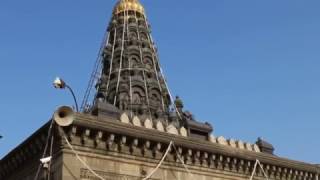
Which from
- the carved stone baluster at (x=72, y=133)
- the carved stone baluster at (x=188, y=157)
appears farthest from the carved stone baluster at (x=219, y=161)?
the carved stone baluster at (x=72, y=133)

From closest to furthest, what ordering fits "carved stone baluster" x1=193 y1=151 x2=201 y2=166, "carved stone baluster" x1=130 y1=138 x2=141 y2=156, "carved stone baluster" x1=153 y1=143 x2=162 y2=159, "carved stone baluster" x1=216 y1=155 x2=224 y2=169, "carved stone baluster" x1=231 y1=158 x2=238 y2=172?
"carved stone baluster" x1=130 y1=138 x2=141 y2=156, "carved stone baluster" x1=153 y1=143 x2=162 y2=159, "carved stone baluster" x1=193 y1=151 x2=201 y2=166, "carved stone baluster" x1=216 y1=155 x2=224 y2=169, "carved stone baluster" x1=231 y1=158 x2=238 y2=172

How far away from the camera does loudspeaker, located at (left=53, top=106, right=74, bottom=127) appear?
69.0 ft

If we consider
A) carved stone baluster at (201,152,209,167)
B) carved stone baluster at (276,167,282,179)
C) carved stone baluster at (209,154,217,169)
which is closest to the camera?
carved stone baluster at (201,152,209,167)

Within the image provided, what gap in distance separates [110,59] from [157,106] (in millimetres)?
8142

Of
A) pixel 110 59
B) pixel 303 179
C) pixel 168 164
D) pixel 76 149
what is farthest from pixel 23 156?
pixel 110 59

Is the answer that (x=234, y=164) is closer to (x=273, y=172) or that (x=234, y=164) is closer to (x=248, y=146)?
(x=248, y=146)

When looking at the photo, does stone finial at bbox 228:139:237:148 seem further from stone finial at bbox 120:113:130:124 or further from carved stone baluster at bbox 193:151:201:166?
stone finial at bbox 120:113:130:124

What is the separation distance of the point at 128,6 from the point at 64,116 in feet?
143

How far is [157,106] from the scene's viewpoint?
54.8 meters

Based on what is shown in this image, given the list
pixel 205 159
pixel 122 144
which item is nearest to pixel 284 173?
pixel 205 159

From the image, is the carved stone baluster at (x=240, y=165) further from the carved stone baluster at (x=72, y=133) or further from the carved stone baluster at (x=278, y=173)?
the carved stone baluster at (x=72, y=133)

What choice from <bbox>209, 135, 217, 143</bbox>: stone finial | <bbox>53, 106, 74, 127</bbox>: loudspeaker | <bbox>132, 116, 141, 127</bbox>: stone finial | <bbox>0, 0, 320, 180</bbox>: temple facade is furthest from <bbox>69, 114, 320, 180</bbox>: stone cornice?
<bbox>209, 135, 217, 143</bbox>: stone finial

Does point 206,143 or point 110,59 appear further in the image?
point 110,59

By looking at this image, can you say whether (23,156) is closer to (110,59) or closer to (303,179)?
(303,179)
